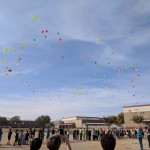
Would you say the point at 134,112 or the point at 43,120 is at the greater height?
the point at 43,120

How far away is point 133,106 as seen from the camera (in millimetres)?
82750

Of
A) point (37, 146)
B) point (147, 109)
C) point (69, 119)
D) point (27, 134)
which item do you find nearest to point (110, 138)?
point (37, 146)

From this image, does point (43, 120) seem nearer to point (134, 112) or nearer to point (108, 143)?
point (134, 112)

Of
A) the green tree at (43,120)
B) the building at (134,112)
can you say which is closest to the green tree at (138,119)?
the building at (134,112)

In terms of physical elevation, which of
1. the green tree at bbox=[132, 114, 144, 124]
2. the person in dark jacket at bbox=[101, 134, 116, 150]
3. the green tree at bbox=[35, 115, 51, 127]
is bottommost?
the person in dark jacket at bbox=[101, 134, 116, 150]

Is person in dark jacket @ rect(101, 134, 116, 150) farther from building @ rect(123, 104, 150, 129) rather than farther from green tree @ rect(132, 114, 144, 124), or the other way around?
building @ rect(123, 104, 150, 129)

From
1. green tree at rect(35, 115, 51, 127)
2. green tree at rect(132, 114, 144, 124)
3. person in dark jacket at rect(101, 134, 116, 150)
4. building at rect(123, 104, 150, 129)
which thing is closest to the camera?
person in dark jacket at rect(101, 134, 116, 150)

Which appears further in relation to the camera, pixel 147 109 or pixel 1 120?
pixel 1 120

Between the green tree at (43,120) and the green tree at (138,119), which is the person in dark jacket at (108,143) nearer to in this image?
the green tree at (138,119)

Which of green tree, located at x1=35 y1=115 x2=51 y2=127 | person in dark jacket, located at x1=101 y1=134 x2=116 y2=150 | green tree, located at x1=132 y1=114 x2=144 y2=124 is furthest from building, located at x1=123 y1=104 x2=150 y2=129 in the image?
person in dark jacket, located at x1=101 y1=134 x2=116 y2=150

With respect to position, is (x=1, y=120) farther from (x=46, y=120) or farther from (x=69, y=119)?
(x=69, y=119)

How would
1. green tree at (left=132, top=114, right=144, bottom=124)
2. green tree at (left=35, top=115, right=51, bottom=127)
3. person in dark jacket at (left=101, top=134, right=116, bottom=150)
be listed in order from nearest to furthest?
person in dark jacket at (left=101, top=134, right=116, bottom=150) < green tree at (left=132, top=114, right=144, bottom=124) < green tree at (left=35, top=115, right=51, bottom=127)

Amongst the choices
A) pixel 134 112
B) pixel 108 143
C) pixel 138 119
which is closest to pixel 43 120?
pixel 134 112

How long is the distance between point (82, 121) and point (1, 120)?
43.0m
